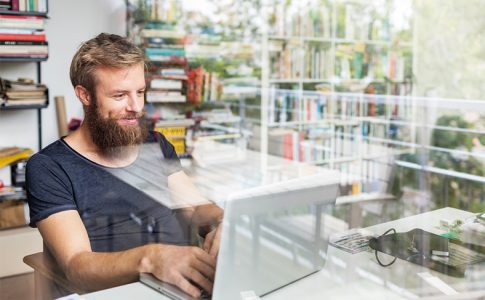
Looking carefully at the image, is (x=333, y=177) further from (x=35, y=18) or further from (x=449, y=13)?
(x=449, y=13)

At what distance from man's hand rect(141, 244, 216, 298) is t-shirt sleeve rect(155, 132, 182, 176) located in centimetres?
53

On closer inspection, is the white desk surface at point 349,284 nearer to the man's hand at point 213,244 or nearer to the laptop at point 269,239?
the laptop at point 269,239

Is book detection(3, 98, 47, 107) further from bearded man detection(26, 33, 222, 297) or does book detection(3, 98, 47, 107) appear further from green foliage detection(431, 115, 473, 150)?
green foliage detection(431, 115, 473, 150)

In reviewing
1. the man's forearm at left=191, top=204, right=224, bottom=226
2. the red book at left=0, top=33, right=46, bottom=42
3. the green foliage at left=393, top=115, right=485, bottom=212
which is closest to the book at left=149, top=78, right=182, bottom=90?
the red book at left=0, top=33, right=46, bottom=42

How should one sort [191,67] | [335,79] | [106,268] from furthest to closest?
1. [335,79]
2. [191,67]
3. [106,268]

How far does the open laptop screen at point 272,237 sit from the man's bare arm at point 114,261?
6 centimetres

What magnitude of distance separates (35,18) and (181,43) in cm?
172

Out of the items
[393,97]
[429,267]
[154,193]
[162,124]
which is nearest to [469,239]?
[429,267]

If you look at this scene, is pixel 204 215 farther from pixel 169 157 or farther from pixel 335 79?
pixel 335 79

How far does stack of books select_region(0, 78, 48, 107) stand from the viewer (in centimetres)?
197

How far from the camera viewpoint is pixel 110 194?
1.51 m

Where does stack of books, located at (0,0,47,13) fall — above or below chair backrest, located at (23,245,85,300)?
above

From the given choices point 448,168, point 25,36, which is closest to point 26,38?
point 25,36

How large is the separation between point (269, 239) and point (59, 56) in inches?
42.1
